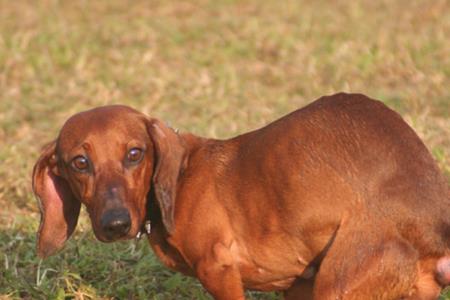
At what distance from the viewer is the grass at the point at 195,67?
8680 millimetres

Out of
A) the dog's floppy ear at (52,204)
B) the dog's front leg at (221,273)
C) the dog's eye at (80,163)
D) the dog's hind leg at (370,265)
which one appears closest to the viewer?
the dog's hind leg at (370,265)

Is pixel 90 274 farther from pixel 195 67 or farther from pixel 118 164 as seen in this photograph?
pixel 195 67

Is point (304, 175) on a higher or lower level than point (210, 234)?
higher

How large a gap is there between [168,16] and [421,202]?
8734 millimetres

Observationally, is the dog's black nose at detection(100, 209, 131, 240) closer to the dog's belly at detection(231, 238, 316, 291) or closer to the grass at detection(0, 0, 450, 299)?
the dog's belly at detection(231, 238, 316, 291)

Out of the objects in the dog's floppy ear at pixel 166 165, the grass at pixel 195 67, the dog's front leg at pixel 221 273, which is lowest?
the grass at pixel 195 67

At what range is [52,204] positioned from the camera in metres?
6.01


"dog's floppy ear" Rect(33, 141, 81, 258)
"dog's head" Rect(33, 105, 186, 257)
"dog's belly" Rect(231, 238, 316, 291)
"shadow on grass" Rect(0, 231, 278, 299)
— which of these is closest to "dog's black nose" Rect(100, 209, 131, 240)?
"dog's head" Rect(33, 105, 186, 257)

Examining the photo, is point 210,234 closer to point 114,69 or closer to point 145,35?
point 114,69

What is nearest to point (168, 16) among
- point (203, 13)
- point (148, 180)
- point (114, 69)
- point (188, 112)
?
point (203, 13)

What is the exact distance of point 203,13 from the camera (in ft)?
Answer: 44.3

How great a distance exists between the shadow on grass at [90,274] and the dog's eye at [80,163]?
3.74 feet

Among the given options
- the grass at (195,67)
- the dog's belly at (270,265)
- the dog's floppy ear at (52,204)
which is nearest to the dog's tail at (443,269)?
the dog's belly at (270,265)

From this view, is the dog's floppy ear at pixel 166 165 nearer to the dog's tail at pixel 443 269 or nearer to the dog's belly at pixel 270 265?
the dog's belly at pixel 270 265
